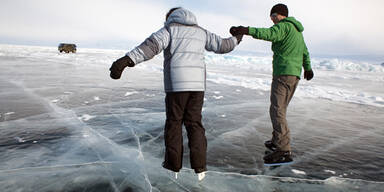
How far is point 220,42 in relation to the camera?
7.86ft

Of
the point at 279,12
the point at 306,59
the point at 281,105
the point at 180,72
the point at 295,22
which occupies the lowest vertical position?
the point at 281,105

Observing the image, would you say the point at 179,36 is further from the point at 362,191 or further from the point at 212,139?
the point at 362,191

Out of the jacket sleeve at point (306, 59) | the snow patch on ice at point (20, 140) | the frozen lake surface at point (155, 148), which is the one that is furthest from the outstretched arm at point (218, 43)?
→ the snow patch on ice at point (20, 140)

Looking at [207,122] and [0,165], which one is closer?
[0,165]

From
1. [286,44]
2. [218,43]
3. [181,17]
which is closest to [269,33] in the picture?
[286,44]

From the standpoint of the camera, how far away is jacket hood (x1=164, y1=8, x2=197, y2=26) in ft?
7.05

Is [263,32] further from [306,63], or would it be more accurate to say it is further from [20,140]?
[20,140]

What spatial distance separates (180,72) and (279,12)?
4.58 feet

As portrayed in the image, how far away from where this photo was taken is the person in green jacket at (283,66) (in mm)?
2584

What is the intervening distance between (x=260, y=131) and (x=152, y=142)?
1694mm

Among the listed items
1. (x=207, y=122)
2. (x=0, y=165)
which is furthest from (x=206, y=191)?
(x=207, y=122)

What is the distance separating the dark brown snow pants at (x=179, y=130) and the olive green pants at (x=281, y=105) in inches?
37.5

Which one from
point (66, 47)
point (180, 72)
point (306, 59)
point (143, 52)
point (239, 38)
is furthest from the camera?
point (66, 47)

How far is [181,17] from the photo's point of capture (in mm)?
2150
